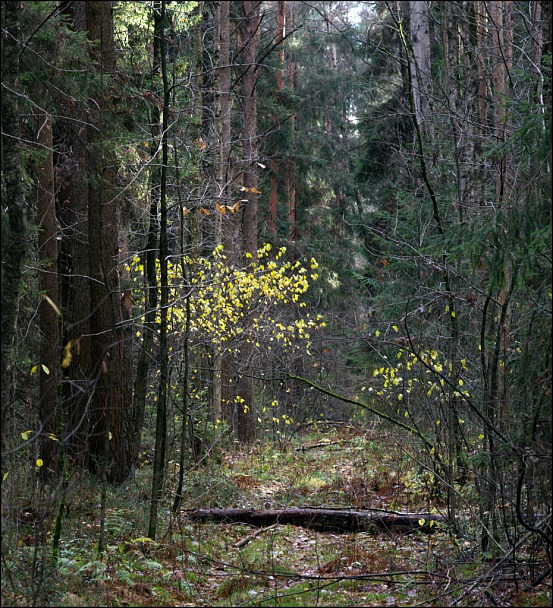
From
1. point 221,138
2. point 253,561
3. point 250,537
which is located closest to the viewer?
point 253,561

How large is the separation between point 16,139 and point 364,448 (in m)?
11.1

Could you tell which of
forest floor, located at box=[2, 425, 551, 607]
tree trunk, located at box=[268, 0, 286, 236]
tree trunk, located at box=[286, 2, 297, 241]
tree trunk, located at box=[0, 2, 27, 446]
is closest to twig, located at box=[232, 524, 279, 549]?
forest floor, located at box=[2, 425, 551, 607]

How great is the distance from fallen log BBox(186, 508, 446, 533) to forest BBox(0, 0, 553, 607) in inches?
1.2

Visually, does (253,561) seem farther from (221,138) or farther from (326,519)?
(221,138)

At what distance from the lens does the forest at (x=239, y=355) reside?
16.2 feet

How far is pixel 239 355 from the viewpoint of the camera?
55.1 ft

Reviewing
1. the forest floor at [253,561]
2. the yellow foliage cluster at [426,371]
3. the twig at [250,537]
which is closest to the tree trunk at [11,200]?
the forest floor at [253,561]

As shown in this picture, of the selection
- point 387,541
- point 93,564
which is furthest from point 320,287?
point 93,564

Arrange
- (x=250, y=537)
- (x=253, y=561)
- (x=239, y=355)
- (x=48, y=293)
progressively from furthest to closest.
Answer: (x=239, y=355) → (x=48, y=293) → (x=250, y=537) → (x=253, y=561)

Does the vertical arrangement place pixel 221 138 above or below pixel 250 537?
above

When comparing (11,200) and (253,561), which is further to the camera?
(253,561)

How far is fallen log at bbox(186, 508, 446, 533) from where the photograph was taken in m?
7.61

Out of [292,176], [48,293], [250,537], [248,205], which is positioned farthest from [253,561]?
[292,176]

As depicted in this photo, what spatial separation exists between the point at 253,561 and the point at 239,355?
10.3 metres
